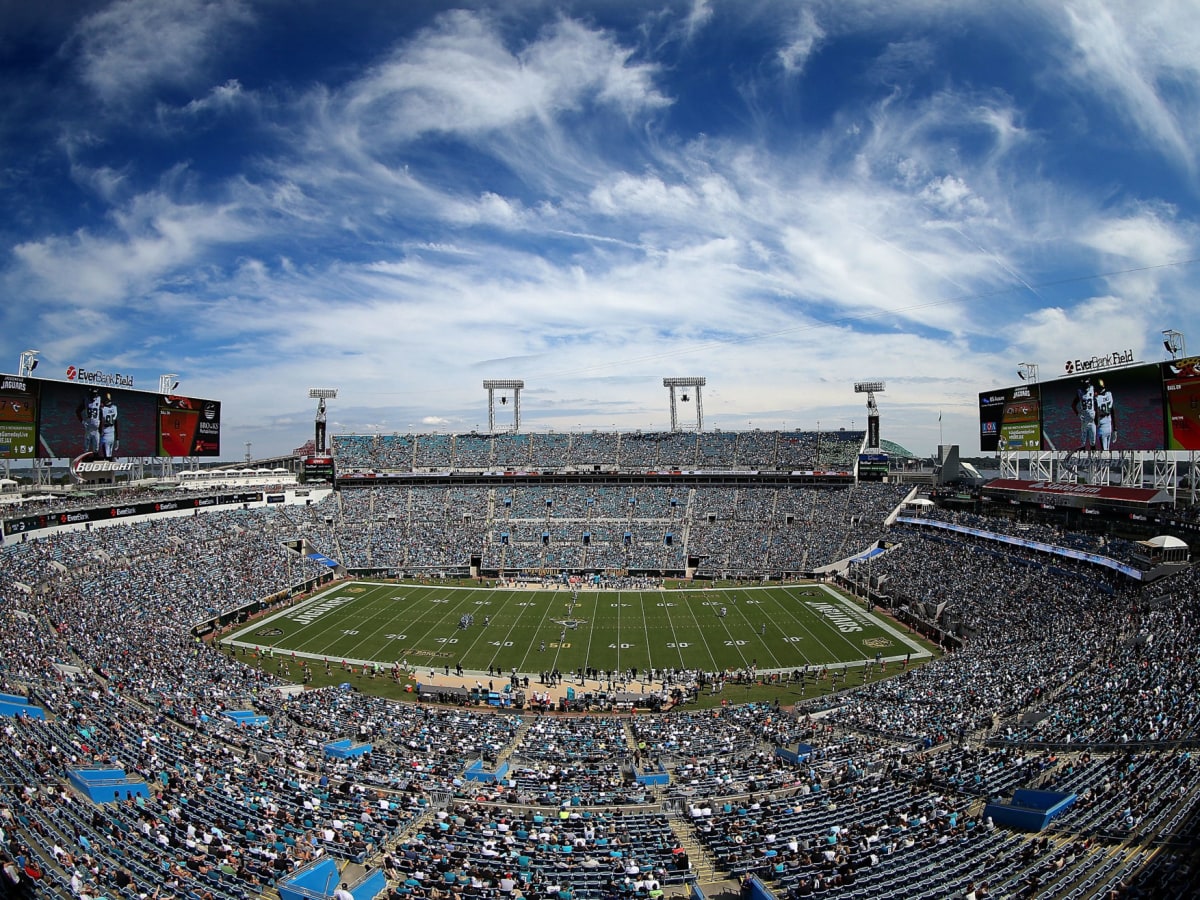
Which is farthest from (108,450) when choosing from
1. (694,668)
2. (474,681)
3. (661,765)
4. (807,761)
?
(807,761)

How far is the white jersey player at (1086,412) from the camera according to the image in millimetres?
42250

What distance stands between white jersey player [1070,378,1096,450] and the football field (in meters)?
17.0

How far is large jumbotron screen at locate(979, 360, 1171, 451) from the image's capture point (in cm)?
3656

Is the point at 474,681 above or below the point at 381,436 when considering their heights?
below

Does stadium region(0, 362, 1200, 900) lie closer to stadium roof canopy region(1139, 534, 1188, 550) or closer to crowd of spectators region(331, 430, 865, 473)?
stadium roof canopy region(1139, 534, 1188, 550)

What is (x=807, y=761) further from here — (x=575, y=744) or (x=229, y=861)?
(x=229, y=861)

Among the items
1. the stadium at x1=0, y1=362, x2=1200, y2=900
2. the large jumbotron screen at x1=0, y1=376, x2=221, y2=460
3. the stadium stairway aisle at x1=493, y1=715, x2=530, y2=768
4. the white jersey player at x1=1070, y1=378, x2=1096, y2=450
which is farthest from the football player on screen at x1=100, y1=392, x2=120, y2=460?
the white jersey player at x1=1070, y1=378, x2=1096, y2=450

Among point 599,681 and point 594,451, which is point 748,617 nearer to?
point 599,681

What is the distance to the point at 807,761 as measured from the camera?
2130 cm

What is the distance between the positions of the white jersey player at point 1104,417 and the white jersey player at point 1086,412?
0.34 meters

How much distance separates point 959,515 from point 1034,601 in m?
15.3

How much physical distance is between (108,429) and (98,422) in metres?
0.95

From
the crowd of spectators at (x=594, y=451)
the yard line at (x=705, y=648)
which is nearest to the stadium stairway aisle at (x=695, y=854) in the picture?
the yard line at (x=705, y=648)

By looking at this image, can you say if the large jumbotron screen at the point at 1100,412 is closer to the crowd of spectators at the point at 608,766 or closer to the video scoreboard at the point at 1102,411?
the video scoreboard at the point at 1102,411
